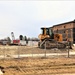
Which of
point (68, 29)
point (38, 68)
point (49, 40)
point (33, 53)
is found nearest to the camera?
point (38, 68)

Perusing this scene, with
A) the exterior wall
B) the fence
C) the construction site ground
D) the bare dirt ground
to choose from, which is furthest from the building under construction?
the bare dirt ground

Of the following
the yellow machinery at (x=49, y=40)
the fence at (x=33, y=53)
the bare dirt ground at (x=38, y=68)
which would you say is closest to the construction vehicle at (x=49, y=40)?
the yellow machinery at (x=49, y=40)

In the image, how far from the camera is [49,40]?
38.2m

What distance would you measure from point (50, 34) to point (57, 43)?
4.68 m

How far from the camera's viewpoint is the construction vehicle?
36.6m

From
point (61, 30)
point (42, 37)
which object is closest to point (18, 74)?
point (42, 37)

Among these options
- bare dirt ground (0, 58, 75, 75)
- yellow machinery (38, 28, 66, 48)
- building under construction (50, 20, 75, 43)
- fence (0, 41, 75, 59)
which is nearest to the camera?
bare dirt ground (0, 58, 75, 75)

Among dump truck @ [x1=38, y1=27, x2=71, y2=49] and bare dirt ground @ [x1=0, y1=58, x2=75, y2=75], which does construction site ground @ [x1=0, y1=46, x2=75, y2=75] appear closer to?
bare dirt ground @ [x1=0, y1=58, x2=75, y2=75]

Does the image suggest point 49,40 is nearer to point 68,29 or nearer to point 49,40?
point 49,40

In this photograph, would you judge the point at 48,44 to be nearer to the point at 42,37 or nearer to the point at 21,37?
the point at 42,37

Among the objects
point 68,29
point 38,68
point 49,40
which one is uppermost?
point 68,29

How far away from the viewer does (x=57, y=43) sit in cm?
3684

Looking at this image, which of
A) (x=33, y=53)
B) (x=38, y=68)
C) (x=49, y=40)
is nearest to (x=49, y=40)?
(x=49, y=40)

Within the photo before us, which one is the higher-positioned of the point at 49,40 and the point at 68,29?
the point at 68,29
